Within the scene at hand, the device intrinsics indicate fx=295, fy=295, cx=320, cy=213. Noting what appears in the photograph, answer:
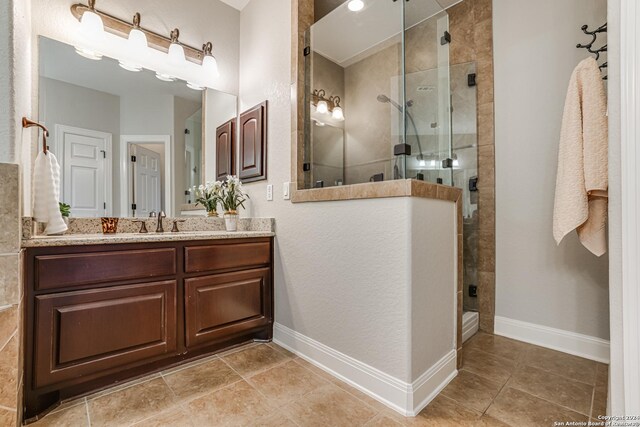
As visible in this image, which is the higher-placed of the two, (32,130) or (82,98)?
(82,98)

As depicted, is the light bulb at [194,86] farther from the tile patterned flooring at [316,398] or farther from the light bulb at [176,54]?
the tile patterned flooring at [316,398]

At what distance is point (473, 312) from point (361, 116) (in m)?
1.83

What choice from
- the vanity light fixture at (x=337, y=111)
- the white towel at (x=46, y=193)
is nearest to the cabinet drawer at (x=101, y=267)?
the white towel at (x=46, y=193)

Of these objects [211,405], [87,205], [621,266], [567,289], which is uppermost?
[87,205]

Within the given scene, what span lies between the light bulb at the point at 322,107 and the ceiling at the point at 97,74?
114 centimetres

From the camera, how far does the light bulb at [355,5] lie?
204 cm

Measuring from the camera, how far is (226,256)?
201 centimetres

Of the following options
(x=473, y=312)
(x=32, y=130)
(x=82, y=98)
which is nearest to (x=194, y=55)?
(x=82, y=98)

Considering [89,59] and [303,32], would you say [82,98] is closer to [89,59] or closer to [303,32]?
[89,59]

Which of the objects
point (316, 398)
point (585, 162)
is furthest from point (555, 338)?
point (316, 398)

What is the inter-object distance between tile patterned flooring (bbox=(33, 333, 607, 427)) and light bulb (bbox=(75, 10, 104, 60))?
2.13 m

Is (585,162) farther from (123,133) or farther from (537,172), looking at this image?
(123,133)

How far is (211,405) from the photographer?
148 centimetres

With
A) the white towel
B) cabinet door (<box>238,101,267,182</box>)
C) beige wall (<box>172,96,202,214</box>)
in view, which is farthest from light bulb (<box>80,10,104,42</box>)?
cabinet door (<box>238,101,267,182</box>)
